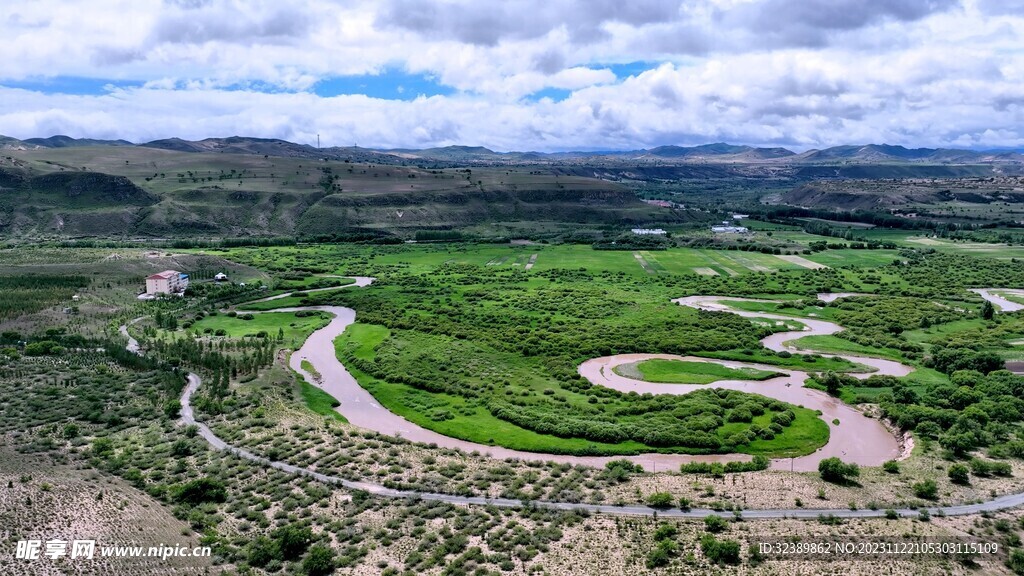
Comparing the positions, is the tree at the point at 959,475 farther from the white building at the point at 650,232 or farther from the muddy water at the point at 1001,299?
the white building at the point at 650,232

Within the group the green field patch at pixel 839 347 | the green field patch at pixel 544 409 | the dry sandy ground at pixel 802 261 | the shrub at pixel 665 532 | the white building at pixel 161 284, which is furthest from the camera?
the dry sandy ground at pixel 802 261

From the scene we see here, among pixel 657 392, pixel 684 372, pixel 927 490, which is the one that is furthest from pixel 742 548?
→ pixel 684 372

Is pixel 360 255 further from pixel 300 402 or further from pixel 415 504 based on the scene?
pixel 415 504

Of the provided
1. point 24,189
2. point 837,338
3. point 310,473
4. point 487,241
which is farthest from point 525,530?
point 24,189

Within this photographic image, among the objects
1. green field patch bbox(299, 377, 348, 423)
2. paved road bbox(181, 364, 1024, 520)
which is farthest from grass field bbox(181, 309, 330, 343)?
paved road bbox(181, 364, 1024, 520)

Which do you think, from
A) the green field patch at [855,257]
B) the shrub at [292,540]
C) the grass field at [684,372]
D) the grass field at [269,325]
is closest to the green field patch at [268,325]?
the grass field at [269,325]

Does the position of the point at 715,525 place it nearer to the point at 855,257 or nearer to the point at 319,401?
the point at 319,401

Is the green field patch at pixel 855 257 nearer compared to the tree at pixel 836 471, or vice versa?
the tree at pixel 836 471
